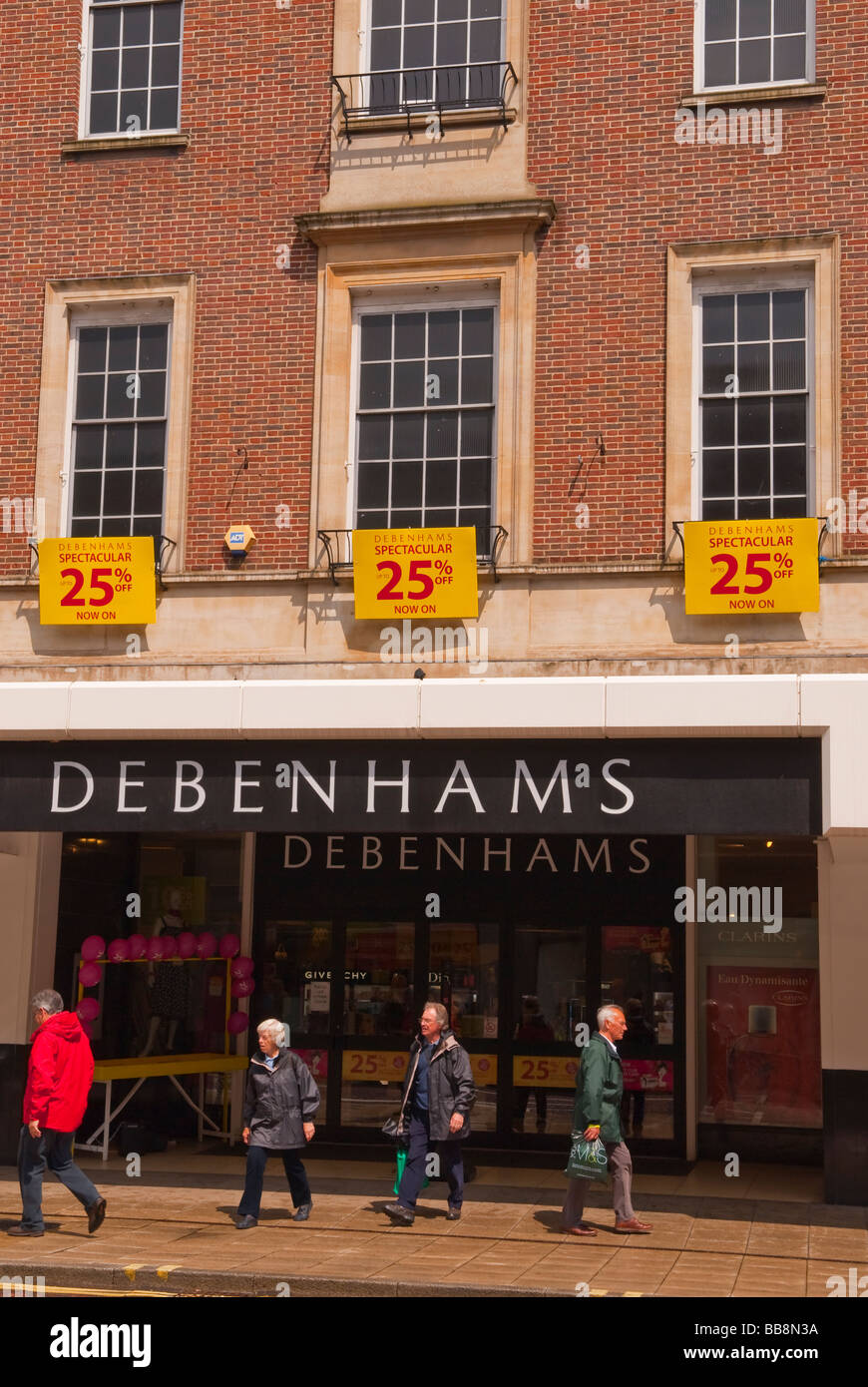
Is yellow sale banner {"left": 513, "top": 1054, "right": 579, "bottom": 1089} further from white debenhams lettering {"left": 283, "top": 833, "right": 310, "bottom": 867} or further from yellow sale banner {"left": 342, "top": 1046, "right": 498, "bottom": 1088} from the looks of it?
white debenhams lettering {"left": 283, "top": 833, "right": 310, "bottom": 867}

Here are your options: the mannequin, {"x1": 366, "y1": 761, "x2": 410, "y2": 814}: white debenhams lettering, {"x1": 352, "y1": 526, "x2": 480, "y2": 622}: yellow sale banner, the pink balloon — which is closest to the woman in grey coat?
{"x1": 366, "y1": 761, "x2": 410, "y2": 814}: white debenhams lettering

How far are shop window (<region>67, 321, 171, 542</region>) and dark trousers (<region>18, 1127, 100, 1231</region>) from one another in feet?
18.6

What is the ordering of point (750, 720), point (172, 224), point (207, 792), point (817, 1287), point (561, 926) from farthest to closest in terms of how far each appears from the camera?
point (561, 926), point (172, 224), point (207, 792), point (750, 720), point (817, 1287)

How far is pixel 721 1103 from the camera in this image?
1553cm

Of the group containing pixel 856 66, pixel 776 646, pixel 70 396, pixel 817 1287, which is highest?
pixel 856 66

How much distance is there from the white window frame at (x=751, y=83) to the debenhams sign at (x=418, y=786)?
5.99 meters

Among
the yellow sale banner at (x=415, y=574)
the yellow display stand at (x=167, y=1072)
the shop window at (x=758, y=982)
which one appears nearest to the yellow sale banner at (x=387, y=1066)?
the yellow display stand at (x=167, y=1072)

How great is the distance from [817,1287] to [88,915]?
860 cm

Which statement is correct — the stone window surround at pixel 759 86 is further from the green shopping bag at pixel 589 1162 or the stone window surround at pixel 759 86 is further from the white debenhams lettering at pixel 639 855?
the green shopping bag at pixel 589 1162

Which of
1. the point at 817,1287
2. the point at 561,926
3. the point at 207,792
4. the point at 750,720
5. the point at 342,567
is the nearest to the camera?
the point at 817,1287

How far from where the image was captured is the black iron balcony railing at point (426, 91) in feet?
46.4

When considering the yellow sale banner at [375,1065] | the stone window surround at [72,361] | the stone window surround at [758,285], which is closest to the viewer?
the stone window surround at [758,285]

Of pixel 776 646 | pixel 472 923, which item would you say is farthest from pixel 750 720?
pixel 472 923

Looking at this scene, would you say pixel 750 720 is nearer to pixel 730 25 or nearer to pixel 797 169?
pixel 797 169
